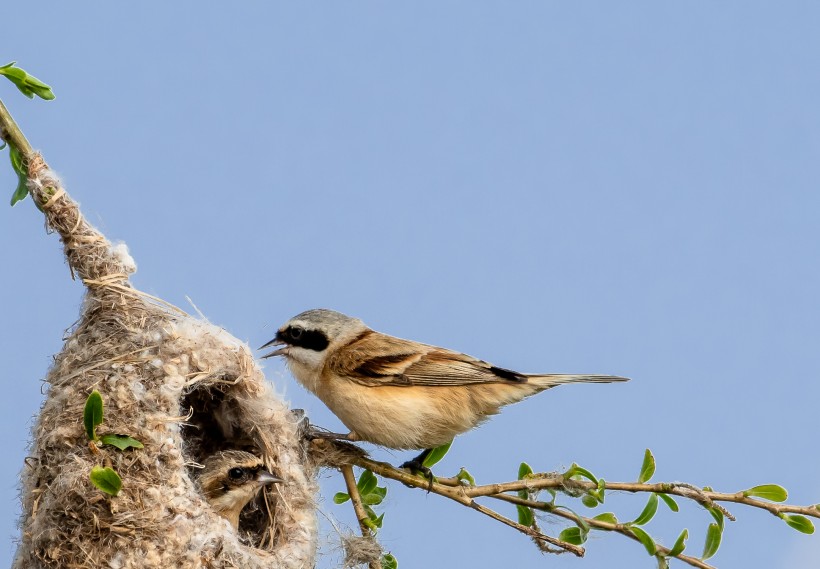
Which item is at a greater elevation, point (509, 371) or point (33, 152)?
point (509, 371)

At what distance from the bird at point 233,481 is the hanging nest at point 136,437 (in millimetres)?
74

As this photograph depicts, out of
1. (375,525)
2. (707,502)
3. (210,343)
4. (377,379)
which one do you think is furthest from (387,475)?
(707,502)

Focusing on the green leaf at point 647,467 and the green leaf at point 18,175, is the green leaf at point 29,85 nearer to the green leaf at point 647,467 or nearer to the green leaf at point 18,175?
the green leaf at point 18,175

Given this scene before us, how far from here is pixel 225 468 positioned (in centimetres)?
476

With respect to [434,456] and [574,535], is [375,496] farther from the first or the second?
[574,535]

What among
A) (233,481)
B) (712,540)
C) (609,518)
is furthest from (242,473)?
(712,540)

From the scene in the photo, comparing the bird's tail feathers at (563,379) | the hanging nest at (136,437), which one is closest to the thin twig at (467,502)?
the hanging nest at (136,437)

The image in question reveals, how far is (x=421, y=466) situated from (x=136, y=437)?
1410 millimetres

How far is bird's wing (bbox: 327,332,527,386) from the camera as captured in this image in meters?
5.03

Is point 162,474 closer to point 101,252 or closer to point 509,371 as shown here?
point 101,252

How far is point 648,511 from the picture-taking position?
418cm

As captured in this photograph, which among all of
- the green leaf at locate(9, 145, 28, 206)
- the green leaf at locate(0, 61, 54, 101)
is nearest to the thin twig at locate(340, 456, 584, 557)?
the green leaf at locate(9, 145, 28, 206)

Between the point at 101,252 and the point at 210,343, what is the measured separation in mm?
Result: 632

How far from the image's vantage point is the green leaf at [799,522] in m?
4.09
